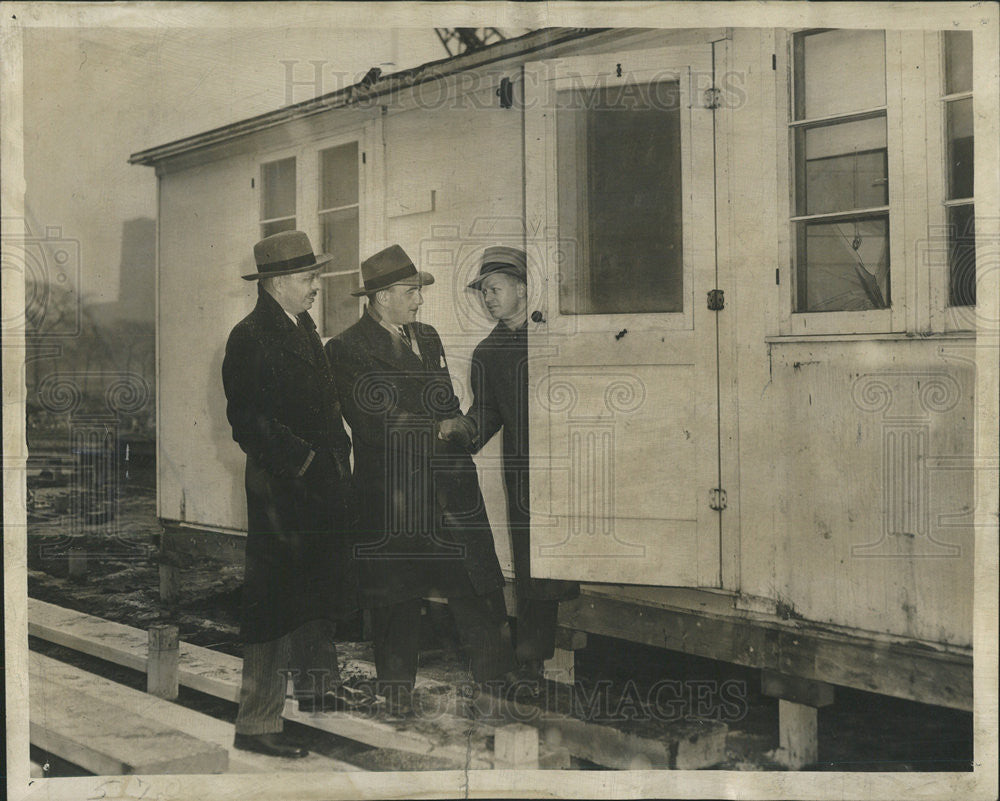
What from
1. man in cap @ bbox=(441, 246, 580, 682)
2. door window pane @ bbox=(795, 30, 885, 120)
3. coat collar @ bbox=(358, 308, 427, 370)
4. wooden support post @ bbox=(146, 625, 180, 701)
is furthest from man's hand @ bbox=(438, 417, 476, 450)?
door window pane @ bbox=(795, 30, 885, 120)

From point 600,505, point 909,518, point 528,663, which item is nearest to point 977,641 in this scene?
point 909,518

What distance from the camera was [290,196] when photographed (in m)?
2.89

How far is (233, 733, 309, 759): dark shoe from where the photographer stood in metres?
2.68

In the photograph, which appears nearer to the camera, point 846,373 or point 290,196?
point 846,373

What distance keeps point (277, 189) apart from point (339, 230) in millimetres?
313

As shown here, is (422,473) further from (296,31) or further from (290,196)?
(296,31)

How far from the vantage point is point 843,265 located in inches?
101

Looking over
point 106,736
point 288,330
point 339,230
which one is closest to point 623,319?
point 339,230

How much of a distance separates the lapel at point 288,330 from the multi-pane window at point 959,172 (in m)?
2.04

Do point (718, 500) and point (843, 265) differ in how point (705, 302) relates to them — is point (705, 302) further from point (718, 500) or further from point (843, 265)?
point (718, 500)

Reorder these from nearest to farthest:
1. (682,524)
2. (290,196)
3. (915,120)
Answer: (915,120) → (682,524) → (290,196)

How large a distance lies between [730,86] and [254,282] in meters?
1.71

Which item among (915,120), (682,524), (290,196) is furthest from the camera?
(290,196)

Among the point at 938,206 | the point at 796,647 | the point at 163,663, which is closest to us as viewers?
the point at 938,206
